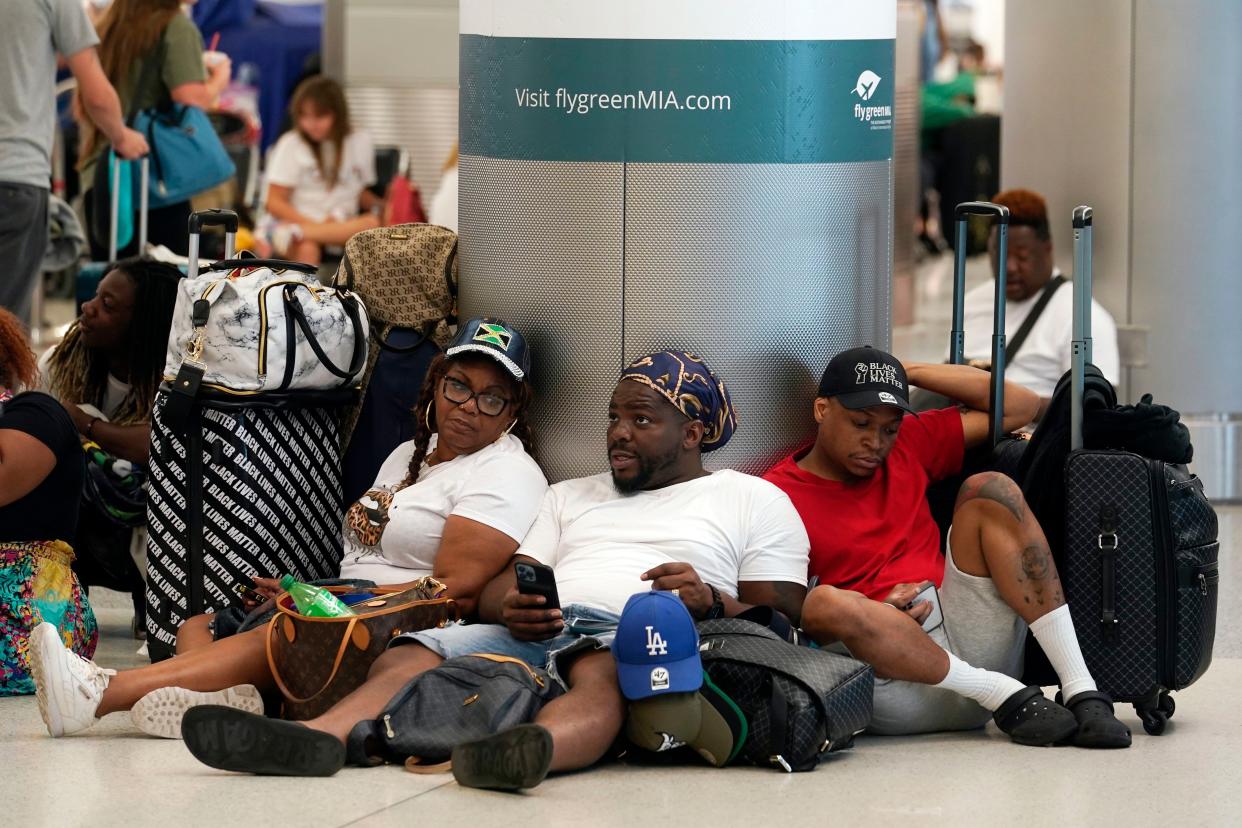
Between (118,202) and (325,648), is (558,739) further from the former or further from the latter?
(118,202)

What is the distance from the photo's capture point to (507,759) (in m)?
4.12

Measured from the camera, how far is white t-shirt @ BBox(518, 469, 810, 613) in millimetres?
4777

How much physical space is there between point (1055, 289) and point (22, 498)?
3.87 m

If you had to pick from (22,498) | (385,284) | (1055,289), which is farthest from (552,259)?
(1055,289)

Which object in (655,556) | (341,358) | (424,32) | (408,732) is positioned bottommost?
(408,732)

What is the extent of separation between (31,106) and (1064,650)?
4.17 metres

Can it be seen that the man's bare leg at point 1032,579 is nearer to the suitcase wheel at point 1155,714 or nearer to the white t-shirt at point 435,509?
the suitcase wheel at point 1155,714

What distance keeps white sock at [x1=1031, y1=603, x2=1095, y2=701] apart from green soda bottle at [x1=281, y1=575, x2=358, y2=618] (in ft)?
4.96

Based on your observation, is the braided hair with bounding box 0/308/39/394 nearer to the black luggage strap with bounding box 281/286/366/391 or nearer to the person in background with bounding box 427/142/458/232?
the black luggage strap with bounding box 281/286/366/391

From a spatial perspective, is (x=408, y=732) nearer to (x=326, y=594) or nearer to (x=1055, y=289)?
(x=326, y=594)

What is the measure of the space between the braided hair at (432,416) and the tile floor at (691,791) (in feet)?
3.05

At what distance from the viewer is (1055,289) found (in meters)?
7.55

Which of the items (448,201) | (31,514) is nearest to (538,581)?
(31,514)

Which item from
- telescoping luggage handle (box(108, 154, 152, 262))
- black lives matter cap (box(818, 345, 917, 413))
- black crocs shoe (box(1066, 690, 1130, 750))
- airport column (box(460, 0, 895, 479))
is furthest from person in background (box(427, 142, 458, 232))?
black crocs shoe (box(1066, 690, 1130, 750))
